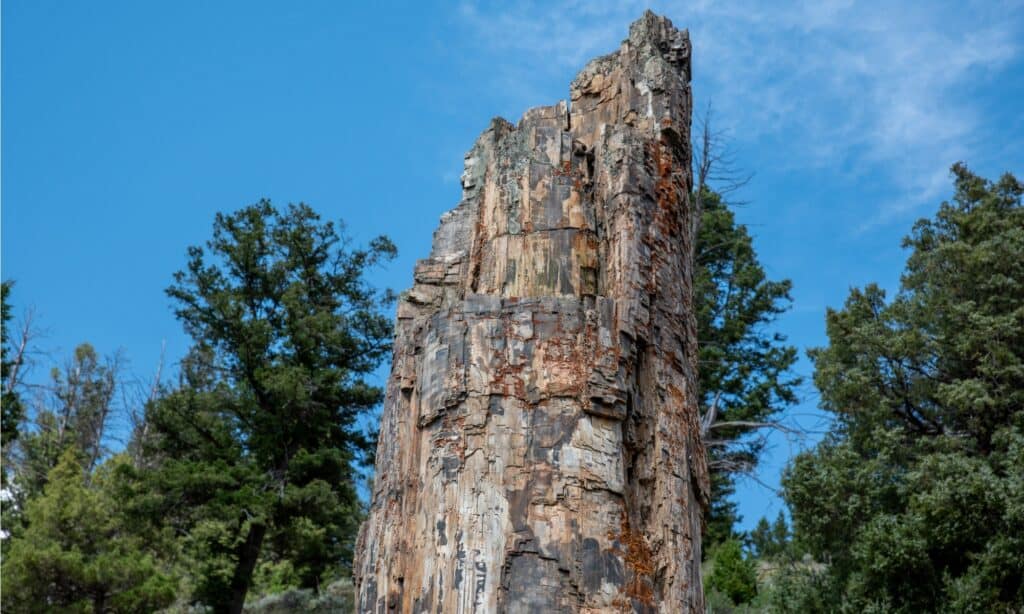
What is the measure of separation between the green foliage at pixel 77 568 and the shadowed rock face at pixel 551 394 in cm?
1071

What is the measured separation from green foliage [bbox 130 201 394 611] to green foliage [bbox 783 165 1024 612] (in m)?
8.15

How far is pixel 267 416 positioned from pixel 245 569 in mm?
2751

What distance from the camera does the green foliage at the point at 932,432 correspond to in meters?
14.3

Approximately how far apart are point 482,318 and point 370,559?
1527mm

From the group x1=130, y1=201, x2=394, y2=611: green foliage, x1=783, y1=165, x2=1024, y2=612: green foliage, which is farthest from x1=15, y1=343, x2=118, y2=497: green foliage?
x1=783, y1=165, x2=1024, y2=612: green foliage

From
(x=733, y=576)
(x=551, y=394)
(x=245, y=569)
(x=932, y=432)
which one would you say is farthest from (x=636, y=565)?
(x=245, y=569)

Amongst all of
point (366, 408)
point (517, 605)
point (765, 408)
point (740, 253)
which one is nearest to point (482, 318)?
point (517, 605)

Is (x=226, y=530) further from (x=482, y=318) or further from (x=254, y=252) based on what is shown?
(x=482, y=318)

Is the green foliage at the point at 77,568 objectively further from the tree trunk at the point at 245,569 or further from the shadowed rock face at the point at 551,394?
the shadowed rock face at the point at 551,394

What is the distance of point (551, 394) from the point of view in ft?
21.2

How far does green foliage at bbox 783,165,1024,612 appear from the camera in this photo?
46.8 ft

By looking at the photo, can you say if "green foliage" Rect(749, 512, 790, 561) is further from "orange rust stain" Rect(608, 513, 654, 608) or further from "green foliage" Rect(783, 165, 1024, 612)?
"orange rust stain" Rect(608, 513, 654, 608)

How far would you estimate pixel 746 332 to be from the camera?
2502cm

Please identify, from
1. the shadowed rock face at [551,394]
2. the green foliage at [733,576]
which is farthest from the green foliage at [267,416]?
the shadowed rock face at [551,394]
